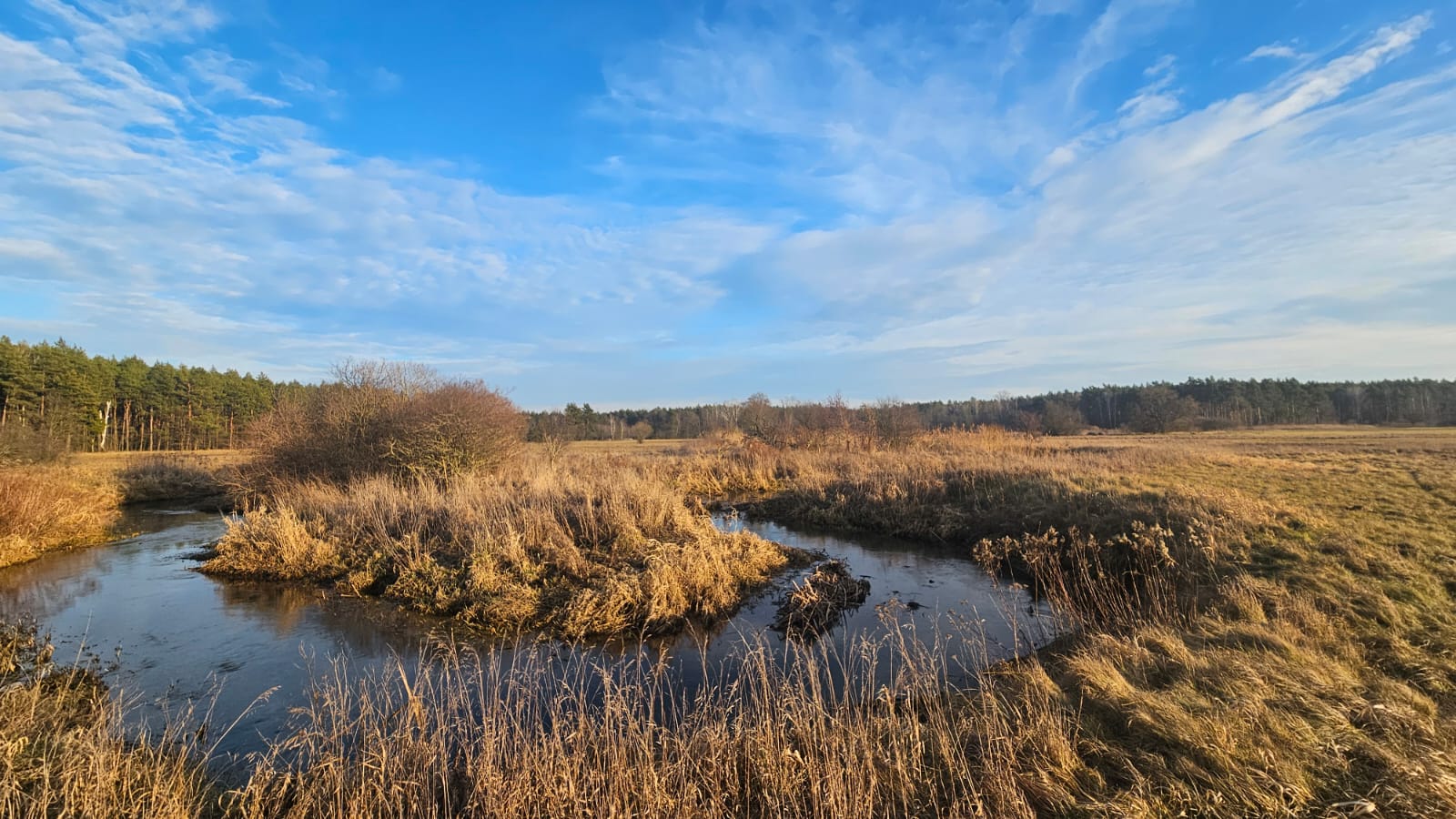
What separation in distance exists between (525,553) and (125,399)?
6394cm

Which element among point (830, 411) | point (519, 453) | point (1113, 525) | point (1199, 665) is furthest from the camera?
point (830, 411)

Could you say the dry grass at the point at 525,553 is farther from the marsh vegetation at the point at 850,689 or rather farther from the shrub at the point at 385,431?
the shrub at the point at 385,431

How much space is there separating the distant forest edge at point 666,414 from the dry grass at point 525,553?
13.8m

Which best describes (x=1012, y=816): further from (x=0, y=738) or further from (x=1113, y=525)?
(x=1113, y=525)

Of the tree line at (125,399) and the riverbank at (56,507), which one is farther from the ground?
the tree line at (125,399)

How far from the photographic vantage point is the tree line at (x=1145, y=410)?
1844 inches

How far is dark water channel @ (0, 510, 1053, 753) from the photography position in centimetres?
728

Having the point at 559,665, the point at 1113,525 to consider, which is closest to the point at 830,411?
the point at 1113,525

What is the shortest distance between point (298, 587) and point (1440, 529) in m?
20.7

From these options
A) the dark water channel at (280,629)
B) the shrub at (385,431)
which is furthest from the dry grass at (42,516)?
the shrub at (385,431)

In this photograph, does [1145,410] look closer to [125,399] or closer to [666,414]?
[666,414]

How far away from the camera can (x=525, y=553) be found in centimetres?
1160

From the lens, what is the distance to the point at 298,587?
1223cm

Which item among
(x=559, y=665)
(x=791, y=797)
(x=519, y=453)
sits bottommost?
(x=559, y=665)
